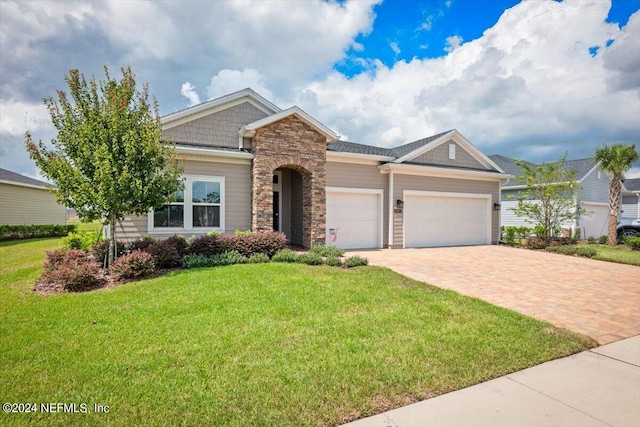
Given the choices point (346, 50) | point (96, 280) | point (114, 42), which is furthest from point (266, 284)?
point (346, 50)

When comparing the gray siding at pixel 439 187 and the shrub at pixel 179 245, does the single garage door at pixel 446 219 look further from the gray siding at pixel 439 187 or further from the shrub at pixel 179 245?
the shrub at pixel 179 245

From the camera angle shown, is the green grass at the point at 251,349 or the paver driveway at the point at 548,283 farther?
the paver driveway at the point at 548,283

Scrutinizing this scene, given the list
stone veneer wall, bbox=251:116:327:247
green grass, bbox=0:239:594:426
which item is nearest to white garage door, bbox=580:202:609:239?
stone veneer wall, bbox=251:116:327:247

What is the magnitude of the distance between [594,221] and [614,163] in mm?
6481

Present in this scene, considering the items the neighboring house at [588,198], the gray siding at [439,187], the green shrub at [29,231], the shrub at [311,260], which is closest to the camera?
the shrub at [311,260]

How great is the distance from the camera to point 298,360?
354 cm

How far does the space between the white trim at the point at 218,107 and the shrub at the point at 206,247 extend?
4.43m

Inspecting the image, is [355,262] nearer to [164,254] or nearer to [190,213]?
[164,254]

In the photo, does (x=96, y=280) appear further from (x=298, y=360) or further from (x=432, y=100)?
(x=432, y=100)

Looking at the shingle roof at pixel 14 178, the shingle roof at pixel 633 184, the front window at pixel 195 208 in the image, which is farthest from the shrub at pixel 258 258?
the shingle roof at pixel 633 184

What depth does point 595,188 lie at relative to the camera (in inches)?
850

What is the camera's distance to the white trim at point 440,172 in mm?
13791

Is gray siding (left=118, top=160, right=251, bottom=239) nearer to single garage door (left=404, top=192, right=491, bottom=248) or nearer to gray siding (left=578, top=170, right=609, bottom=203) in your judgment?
single garage door (left=404, top=192, right=491, bottom=248)

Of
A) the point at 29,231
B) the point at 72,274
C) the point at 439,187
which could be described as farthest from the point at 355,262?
the point at 29,231
